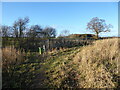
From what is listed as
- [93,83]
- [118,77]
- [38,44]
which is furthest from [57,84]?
[38,44]

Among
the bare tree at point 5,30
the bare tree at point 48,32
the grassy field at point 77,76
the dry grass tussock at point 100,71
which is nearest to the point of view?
the dry grass tussock at point 100,71

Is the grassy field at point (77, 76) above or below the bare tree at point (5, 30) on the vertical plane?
below

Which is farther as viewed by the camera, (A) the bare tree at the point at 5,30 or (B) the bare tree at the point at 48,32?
(B) the bare tree at the point at 48,32

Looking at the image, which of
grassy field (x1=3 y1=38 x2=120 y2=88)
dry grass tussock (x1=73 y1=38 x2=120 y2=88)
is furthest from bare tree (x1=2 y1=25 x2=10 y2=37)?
dry grass tussock (x1=73 y1=38 x2=120 y2=88)

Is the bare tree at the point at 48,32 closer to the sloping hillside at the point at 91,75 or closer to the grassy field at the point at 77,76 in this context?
the grassy field at the point at 77,76

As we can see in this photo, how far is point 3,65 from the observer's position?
4184 millimetres

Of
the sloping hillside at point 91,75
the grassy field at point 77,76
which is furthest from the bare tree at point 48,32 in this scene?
the sloping hillside at point 91,75

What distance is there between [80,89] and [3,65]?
11.7 ft

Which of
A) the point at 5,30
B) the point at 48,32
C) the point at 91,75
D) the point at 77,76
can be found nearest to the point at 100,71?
the point at 91,75

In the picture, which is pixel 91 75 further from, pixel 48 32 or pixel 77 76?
pixel 48 32

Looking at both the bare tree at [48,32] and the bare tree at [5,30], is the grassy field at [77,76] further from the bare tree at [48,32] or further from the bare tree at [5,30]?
the bare tree at [48,32]

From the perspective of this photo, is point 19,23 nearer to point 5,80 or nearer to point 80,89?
Answer: point 5,80

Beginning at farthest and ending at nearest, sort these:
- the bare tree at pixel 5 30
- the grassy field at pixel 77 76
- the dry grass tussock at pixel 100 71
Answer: the bare tree at pixel 5 30 < the grassy field at pixel 77 76 < the dry grass tussock at pixel 100 71

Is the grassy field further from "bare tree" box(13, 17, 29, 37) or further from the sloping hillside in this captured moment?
"bare tree" box(13, 17, 29, 37)
